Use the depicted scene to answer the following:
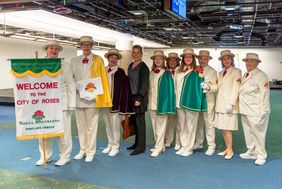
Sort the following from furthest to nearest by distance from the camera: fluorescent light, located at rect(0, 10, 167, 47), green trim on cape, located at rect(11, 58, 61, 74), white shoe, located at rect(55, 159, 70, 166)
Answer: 1. fluorescent light, located at rect(0, 10, 167, 47)
2. white shoe, located at rect(55, 159, 70, 166)
3. green trim on cape, located at rect(11, 58, 61, 74)

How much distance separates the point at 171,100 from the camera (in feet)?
13.9

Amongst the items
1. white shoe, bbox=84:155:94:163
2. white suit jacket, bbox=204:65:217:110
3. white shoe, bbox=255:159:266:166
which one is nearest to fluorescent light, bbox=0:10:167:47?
white shoe, bbox=84:155:94:163

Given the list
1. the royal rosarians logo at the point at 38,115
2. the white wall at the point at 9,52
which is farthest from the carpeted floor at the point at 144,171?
the white wall at the point at 9,52

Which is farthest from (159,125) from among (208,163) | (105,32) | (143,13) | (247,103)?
(105,32)

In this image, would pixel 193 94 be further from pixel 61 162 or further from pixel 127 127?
pixel 61 162

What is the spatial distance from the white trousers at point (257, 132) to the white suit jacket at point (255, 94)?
11cm

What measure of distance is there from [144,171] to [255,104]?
1744 millimetres

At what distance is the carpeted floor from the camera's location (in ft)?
10.8

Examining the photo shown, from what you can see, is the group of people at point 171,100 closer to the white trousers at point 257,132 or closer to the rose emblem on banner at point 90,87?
the white trousers at point 257,132

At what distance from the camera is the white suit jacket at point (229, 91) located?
4102mm

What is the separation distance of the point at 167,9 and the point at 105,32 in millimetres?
8042

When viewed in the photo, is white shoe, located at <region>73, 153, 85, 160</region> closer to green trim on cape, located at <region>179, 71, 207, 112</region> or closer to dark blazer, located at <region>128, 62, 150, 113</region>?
dark blazer, located at <region>128, 62, 150, 113</region>

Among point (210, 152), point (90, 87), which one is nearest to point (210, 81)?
point (210, 152)

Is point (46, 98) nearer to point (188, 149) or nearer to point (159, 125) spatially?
point (159, 125)
